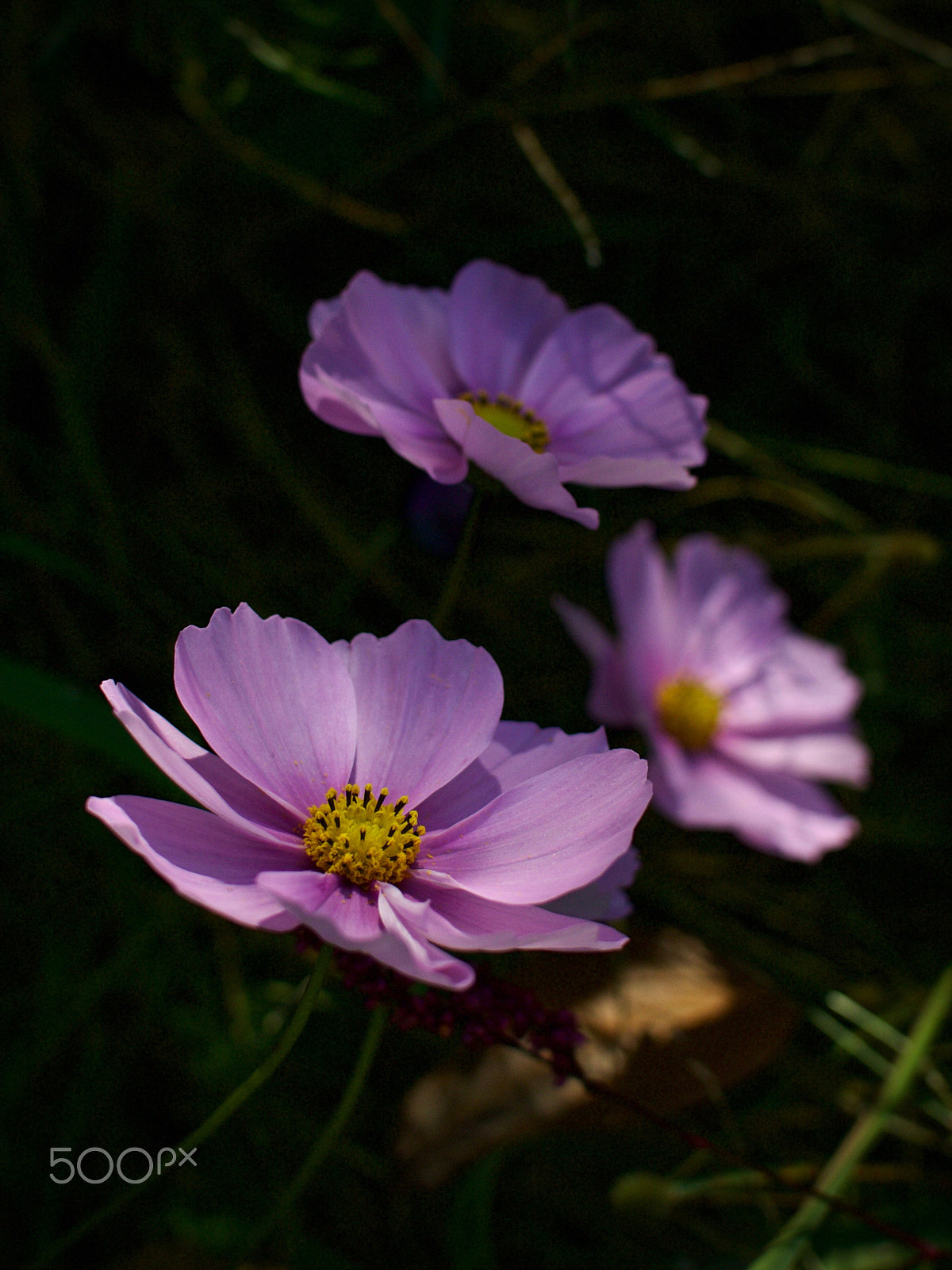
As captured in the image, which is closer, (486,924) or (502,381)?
(486,924)

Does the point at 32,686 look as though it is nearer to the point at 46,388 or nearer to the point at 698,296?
the point at 46,388

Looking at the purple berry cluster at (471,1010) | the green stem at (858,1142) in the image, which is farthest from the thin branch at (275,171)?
the green stem at (858,1142)

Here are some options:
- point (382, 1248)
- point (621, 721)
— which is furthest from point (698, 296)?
point (382, 1248)

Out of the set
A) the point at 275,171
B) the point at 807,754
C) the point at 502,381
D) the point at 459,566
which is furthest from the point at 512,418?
the point at 807,754

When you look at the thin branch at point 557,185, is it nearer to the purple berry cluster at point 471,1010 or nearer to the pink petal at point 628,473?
the pink petal at point 628,473

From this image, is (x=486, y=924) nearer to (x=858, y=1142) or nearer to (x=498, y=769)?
(x=498, y=769)

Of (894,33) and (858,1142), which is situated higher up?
(894,33)

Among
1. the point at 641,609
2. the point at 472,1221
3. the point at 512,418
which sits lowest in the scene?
the point at 472,1221
